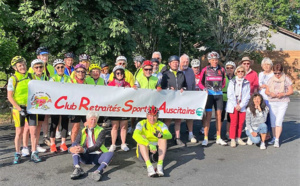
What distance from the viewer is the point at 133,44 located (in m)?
11.5

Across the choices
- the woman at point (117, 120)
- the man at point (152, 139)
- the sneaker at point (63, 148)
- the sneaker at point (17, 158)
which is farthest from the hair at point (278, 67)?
the sneaker at point (17, 158)

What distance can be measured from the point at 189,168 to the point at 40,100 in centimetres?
314

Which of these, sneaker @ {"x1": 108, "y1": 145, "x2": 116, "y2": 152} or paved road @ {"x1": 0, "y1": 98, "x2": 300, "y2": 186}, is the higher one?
sneaker @ {"x1": 108, "y1": 145, "x2": 116, "y2": 152}

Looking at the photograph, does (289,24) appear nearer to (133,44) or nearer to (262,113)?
(133,44)

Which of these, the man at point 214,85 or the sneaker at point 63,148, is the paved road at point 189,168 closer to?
the sneaker at point 63,148

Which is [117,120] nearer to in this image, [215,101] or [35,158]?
[35,158]

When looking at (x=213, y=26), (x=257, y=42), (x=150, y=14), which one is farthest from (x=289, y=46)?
(x=150, y=14)

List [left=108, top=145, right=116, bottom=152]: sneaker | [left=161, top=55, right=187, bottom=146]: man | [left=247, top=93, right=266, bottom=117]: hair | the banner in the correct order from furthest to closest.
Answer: [left=247, top=93, right=266, bottom=117]: hair < [left=161, top=55, right=187, bottom=146]: man < [left=108, top=145, right=116, bottom=152]: sneaker < the banner

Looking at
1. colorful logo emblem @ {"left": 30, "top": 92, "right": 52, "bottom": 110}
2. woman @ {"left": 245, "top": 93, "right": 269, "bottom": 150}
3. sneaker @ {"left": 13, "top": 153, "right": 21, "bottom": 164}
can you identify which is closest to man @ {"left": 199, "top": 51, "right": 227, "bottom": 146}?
woman @ {"left": 245, "top": 93, "right": 269, "bottom": 150}

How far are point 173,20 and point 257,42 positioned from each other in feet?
37.4

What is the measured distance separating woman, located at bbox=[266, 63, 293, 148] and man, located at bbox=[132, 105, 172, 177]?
3.20m

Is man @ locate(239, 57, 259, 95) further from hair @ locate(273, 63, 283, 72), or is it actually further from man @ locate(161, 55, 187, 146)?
man @ locate(161, 55, 187, 146)

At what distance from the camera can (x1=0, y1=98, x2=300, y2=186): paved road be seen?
4367mm

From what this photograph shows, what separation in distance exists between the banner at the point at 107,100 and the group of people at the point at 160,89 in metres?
0.15
